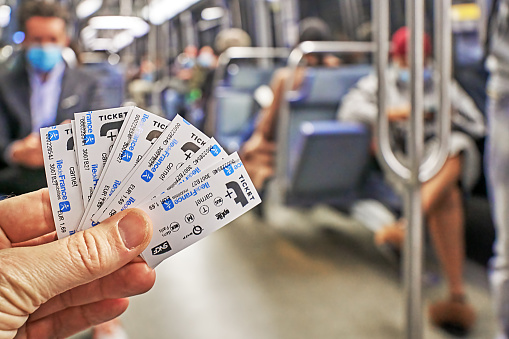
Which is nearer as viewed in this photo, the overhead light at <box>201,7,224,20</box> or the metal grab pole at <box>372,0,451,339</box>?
the overhead light at <box>201,7,224,20</box>

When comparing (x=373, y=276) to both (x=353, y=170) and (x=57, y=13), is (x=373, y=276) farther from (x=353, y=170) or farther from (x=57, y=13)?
(x=57, y=13)

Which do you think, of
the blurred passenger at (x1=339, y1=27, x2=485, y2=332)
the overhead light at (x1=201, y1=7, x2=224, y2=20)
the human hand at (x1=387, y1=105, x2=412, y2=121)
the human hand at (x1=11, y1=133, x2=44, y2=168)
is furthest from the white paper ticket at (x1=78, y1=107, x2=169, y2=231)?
the blurred passenger at (x1=339, y1=27, x2=485, y2=332)

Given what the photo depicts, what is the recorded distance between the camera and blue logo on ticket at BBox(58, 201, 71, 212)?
333 mm

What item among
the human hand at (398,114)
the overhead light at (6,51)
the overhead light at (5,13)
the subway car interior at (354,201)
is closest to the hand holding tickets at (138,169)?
the overhead light at (5,13)

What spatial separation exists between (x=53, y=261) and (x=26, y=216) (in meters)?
0.05

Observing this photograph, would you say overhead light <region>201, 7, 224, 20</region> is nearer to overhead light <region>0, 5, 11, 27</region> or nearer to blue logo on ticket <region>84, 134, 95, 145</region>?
overhead light <region>0, 5, 11, 27</region>

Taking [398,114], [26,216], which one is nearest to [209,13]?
[398,114]

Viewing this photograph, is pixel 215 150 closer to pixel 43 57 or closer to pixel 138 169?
pixel 138 169

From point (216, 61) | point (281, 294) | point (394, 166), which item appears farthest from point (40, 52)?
point (216, 61)

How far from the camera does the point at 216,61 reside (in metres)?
4.35

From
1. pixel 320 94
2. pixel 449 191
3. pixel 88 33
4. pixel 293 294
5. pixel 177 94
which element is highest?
pixel 88 33

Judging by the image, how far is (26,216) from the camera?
1.24ft

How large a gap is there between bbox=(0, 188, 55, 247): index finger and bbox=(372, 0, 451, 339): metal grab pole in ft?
3.54

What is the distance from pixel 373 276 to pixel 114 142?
90.4 inches
